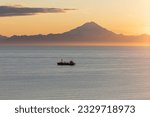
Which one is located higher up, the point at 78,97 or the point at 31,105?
the point at 31,105

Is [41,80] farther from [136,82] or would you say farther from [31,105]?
[31,105]

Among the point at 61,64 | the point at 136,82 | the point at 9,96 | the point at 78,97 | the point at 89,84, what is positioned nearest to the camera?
the point at 78,97

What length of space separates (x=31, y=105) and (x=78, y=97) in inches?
968

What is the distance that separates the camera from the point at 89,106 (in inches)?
558

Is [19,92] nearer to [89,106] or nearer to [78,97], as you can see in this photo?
[78,97]

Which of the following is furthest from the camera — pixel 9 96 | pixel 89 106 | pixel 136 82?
pixel 136 82

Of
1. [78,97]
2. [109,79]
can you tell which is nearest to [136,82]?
[109,79]

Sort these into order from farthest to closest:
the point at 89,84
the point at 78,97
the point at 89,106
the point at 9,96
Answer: the point at 89,84
the point at 9,96
the point at 78,97
the point at 89,106

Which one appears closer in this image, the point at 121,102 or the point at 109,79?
the point at 121,102

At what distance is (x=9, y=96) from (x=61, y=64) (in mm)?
37939

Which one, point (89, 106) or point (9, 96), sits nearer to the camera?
point (89, 106)

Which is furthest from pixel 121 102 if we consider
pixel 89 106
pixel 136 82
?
pixel 136 82

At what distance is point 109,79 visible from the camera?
56469 mm

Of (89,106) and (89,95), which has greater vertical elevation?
(89,106)
